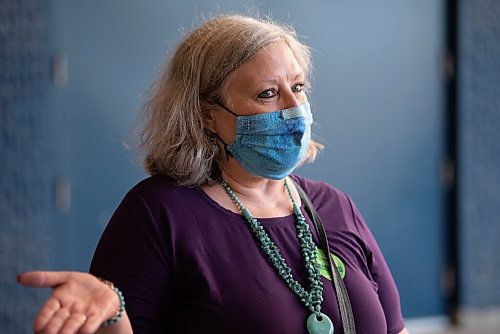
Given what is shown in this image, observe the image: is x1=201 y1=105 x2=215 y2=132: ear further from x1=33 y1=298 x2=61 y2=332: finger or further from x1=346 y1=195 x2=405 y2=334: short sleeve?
x1=33 y1=298 x2=61 y2=332: finger

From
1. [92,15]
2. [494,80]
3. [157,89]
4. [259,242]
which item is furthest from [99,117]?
[494,80]

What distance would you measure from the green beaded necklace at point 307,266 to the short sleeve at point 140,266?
21 cm

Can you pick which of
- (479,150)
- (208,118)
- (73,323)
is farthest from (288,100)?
(479,150)

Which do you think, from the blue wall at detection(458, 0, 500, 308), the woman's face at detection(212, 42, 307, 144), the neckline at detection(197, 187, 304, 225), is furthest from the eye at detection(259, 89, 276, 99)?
the blue wall at detection(458, 0, 500, 308)

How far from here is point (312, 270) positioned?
172 centimetres

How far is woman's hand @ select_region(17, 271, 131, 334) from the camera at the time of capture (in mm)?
1204

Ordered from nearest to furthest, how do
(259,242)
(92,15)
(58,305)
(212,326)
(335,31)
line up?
1. (58,305)
2. (212,326)
3. (259,242)
4. (92,15)
5. (335,31)

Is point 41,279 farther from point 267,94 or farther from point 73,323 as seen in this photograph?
point 267,94

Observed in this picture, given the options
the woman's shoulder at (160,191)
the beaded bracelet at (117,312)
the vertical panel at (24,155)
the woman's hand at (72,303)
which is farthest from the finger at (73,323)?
the vertical panel at (24,155)

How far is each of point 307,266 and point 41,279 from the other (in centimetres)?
67

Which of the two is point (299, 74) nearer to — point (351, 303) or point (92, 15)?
point (351, 303)

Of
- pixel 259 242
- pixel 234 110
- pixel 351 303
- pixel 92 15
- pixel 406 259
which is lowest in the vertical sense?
pixel 406 259

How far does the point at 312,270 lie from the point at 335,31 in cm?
235

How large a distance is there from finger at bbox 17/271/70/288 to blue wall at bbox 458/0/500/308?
10.9ft
